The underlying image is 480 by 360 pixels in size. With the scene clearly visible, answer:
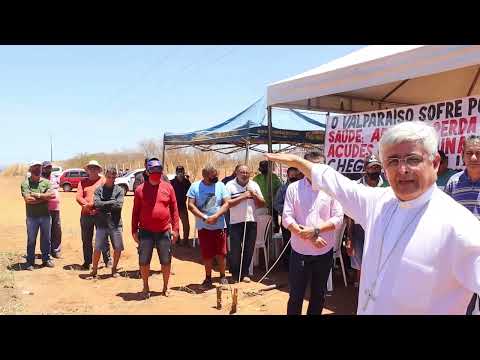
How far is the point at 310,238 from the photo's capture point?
3961mm

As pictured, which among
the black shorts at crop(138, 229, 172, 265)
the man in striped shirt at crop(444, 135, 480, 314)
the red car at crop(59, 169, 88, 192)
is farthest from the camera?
the red car at crop(59, 169, 88, 192)

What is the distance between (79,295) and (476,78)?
7472 millimetres

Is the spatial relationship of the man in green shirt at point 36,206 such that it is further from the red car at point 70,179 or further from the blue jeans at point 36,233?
the red car at point 70,179

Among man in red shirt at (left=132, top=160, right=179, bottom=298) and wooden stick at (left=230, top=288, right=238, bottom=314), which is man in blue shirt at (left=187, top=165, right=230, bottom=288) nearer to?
man in red shirt at (left=132, top=160, right=179, bottom=298)

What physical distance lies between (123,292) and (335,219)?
3.96m

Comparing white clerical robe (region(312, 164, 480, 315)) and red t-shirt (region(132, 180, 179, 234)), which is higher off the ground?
white clerical robe (region(312, 164, 480, 315))

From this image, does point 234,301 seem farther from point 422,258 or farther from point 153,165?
point 422,258

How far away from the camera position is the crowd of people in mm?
1588

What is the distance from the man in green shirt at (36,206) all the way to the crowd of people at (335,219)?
0.02m

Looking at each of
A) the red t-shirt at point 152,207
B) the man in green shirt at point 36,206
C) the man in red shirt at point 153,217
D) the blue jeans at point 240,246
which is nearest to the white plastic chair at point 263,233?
the blue jeans at point 240,246

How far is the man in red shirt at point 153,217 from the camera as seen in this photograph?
6.11 meters

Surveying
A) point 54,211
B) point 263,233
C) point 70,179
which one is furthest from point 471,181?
point 70,179

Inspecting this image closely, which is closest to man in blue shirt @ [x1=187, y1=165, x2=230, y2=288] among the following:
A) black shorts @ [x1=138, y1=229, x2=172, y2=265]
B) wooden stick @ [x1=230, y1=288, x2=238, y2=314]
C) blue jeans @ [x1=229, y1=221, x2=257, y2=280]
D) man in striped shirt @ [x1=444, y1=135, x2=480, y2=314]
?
blue jeans @ [x1=229, y1=221, x2=257, y2=280]

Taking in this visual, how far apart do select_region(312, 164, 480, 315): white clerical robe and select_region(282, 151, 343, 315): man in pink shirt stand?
214cm
